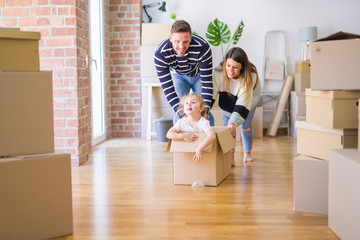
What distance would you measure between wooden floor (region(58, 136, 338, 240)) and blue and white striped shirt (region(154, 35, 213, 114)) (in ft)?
2.00

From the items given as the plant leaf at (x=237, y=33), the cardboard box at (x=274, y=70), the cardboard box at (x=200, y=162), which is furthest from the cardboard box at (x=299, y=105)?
the cardboard box at (x=200, y=162)

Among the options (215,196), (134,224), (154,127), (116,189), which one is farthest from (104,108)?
(134,224)

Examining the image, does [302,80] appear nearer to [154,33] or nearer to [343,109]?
[154,33]

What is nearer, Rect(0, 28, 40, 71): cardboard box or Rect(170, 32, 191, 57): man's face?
Rect(0, 28, 40, 71): cardboard box

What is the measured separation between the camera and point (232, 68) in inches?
132

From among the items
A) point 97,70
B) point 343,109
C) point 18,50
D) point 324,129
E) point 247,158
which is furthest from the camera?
point 97,70

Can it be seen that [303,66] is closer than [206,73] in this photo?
No

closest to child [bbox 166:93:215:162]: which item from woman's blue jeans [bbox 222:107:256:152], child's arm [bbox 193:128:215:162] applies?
child's arm [bbox 193:128:215:162]

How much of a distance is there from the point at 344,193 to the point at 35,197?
1.30m

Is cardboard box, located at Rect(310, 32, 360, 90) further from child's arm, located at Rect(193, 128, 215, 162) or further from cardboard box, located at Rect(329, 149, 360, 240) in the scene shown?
child's arm, located at Rect(193, 128, 215, 162)

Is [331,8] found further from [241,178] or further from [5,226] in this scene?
[5,226]

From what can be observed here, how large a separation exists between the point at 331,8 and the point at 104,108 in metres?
3.17

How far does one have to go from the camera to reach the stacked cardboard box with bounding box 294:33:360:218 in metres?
2.15

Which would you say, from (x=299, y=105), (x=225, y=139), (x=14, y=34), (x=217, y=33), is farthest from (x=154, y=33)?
(x=14, y=34)
